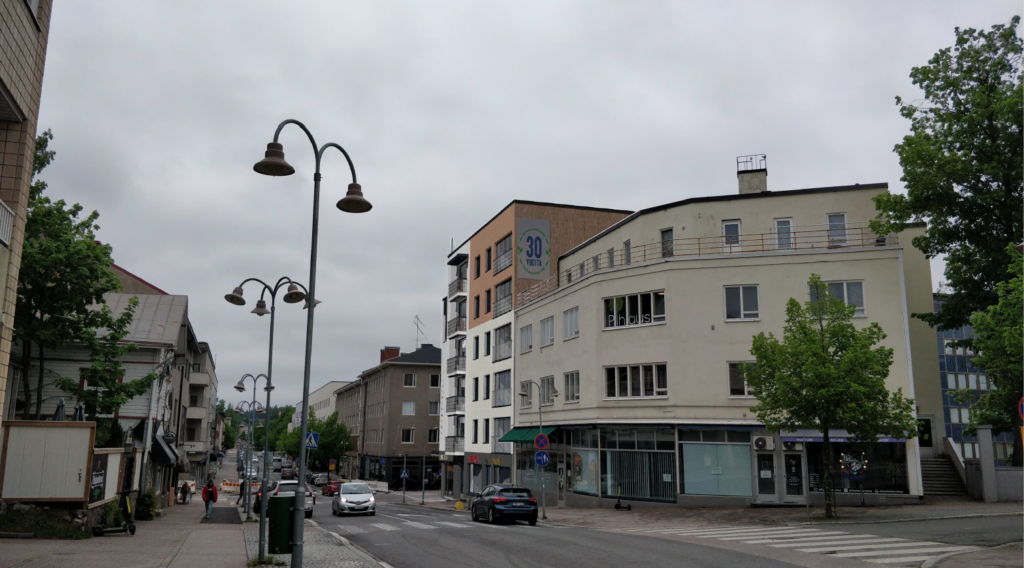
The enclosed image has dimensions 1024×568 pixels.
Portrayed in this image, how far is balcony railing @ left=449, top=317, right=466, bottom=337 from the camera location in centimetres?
5559

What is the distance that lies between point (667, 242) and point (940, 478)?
45.9ft

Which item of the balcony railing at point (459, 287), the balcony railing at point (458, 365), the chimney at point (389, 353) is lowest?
the balcony railing at point (458, 365)

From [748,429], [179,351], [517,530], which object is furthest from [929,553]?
[179,351]

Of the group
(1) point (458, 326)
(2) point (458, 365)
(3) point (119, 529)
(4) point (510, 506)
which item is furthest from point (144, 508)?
(1) point (458, 326)

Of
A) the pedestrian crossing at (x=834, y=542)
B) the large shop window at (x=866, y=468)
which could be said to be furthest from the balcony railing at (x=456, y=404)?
the pedestrian crossing at (x=834, y=542)

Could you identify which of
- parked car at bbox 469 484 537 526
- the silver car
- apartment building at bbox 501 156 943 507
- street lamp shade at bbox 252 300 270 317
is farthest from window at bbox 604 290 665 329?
street lamp shade at bbox 252 300 270 317

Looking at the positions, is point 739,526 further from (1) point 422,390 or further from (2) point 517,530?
(1) point 422,390

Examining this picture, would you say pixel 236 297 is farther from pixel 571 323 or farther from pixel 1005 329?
pixel 571 323

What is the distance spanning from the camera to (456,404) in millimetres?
55656

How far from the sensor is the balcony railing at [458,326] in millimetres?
55594

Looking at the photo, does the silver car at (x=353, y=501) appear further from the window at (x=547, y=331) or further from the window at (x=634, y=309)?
the window at (x=634, y=309)

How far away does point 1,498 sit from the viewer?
1884 cm

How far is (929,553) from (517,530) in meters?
11.5

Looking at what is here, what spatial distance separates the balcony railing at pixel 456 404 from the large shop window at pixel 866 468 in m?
29.2
